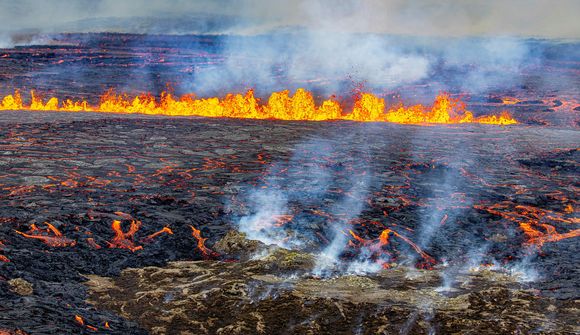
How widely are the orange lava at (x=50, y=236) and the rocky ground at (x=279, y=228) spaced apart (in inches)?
0.6

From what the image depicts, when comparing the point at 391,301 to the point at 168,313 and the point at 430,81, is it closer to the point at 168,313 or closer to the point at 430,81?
the point at 168,313

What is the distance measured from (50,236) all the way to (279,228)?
2.65 metres

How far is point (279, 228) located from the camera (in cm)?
728

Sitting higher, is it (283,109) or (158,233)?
(158,233)

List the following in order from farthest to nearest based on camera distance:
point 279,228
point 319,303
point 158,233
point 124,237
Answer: point 279,228 → point 158,233 → point 124,237 → point 319,303

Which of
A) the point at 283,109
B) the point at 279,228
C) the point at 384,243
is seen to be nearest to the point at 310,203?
the point at 279,228

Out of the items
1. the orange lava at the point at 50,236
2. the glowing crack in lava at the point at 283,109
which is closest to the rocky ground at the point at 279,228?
the orange lava at the point at 50,236

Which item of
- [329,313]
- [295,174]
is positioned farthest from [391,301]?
[295,174]

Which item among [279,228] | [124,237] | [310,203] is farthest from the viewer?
[310,203]

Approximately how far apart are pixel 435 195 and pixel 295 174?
2.53 meters

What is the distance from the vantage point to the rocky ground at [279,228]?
15.6 feet

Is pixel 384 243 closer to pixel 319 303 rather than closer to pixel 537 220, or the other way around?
pixel 319 303

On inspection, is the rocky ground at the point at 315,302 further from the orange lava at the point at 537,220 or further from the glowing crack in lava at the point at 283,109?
the glowing crack in lava at the point at 283,109

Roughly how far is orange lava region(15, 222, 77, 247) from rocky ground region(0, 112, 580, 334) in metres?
0.02
